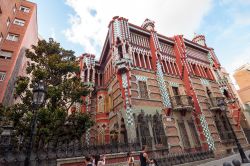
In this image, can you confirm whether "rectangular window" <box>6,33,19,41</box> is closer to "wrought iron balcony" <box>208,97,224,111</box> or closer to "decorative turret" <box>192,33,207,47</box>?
"wrought iron balcony" <box>208,97,224,111</box>

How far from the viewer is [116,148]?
33.2ft

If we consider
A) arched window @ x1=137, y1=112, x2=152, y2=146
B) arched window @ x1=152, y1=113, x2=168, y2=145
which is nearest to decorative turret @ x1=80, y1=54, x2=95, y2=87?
arched window @ x1=137, y1=112, x2=152, y2=146

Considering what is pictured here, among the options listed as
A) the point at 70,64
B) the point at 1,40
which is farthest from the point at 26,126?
the point at 1,40

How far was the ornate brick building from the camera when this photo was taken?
45.0 feet

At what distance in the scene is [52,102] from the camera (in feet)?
34.6

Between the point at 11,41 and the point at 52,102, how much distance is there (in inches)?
466

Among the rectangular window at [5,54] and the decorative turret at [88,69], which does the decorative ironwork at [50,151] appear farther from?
the rectangular window at [5,54]

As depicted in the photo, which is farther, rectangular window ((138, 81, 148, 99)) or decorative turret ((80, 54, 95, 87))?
decorative turret ((80, 54, 95, 87))

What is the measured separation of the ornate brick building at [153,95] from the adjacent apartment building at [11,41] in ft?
23.1

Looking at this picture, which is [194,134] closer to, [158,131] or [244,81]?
[158,131]

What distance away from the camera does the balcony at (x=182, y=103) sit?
51.0 feet

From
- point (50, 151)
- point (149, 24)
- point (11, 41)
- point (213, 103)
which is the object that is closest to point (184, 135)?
point (213, 103)

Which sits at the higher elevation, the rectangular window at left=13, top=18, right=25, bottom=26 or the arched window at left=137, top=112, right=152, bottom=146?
the rectangular window at left=13, top=18, right=25, bottom=26

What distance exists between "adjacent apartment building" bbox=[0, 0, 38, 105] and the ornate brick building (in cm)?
705
